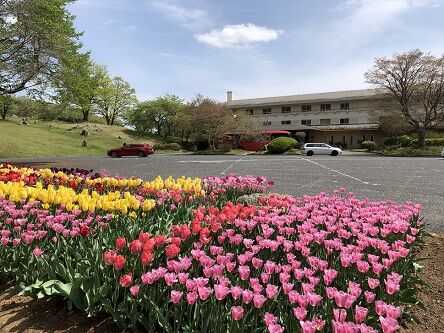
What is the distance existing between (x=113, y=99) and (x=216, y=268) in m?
89.9

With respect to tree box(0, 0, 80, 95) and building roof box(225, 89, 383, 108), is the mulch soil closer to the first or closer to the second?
tree box(0, 0, 80, 95)

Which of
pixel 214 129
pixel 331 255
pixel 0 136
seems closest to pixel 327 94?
pixel 214 129

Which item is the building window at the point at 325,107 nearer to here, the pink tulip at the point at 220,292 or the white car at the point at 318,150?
the white car at the point at 318,150

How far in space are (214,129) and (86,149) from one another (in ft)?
59.7

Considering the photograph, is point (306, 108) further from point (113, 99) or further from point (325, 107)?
point (113, 99)

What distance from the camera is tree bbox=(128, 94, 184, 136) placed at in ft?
259

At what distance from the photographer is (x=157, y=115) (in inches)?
3140

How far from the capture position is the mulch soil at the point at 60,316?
2992 mm

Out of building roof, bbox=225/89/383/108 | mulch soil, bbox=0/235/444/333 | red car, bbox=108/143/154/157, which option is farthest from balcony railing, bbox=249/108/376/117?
mulch soil, bbox=0/235/444/333

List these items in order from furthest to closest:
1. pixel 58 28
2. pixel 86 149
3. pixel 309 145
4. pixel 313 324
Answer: pixel 86 149 → pixel 309 145 → pixel 58 28 → pixel 313 324

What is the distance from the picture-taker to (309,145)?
1827 inches

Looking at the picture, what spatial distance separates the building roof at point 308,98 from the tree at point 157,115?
12167mm

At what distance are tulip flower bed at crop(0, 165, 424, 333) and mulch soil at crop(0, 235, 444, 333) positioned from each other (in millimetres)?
135

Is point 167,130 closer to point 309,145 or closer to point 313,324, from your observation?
point 309,145
